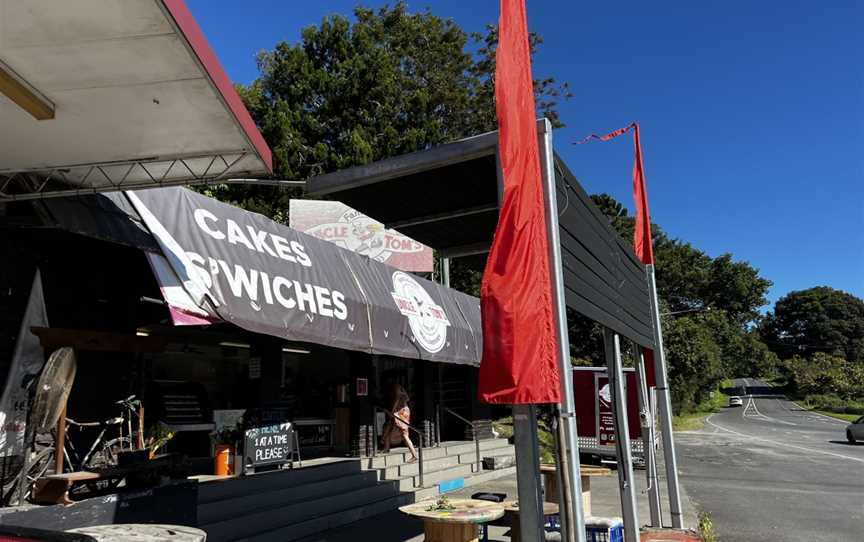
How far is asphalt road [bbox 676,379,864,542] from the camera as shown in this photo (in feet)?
29.1

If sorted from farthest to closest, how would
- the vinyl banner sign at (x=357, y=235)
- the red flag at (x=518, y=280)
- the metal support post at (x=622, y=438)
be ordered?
the vinyl banner sign at (x=357, y=235), the metal support post at (x=622, y=438), the red flag at (x=518, y=280)

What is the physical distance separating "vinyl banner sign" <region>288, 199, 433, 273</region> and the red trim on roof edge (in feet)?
35.9

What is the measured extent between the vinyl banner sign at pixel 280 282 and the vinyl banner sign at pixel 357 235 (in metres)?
4.19

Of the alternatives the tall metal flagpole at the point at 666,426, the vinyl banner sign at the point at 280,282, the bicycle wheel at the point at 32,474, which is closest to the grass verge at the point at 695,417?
the vinyl banner sign at the point at 280,282

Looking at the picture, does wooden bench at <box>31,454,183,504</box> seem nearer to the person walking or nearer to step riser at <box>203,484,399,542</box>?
step riser at <box>203,484,399,542</box>

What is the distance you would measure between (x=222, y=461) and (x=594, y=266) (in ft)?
20.9

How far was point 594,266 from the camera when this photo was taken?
4.80 metres

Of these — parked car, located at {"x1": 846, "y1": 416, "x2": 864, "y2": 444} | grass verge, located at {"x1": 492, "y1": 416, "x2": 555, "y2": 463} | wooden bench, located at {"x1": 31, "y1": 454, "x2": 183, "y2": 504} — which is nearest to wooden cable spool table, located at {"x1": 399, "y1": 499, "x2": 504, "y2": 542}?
wooden bench, located at {"x1": 31, "y1": 454, "x2": 183, "y2": 504}

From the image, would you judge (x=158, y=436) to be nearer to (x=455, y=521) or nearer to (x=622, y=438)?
(x=455, y=521)

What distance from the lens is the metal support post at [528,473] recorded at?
3.21 m

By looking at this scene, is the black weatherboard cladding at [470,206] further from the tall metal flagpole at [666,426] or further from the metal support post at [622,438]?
the tall metal flagpole at [666,426]

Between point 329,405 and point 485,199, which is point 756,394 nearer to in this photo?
point 329,405

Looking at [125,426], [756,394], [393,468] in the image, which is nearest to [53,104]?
[125,426]

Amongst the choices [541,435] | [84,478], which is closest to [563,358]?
[84,478]
